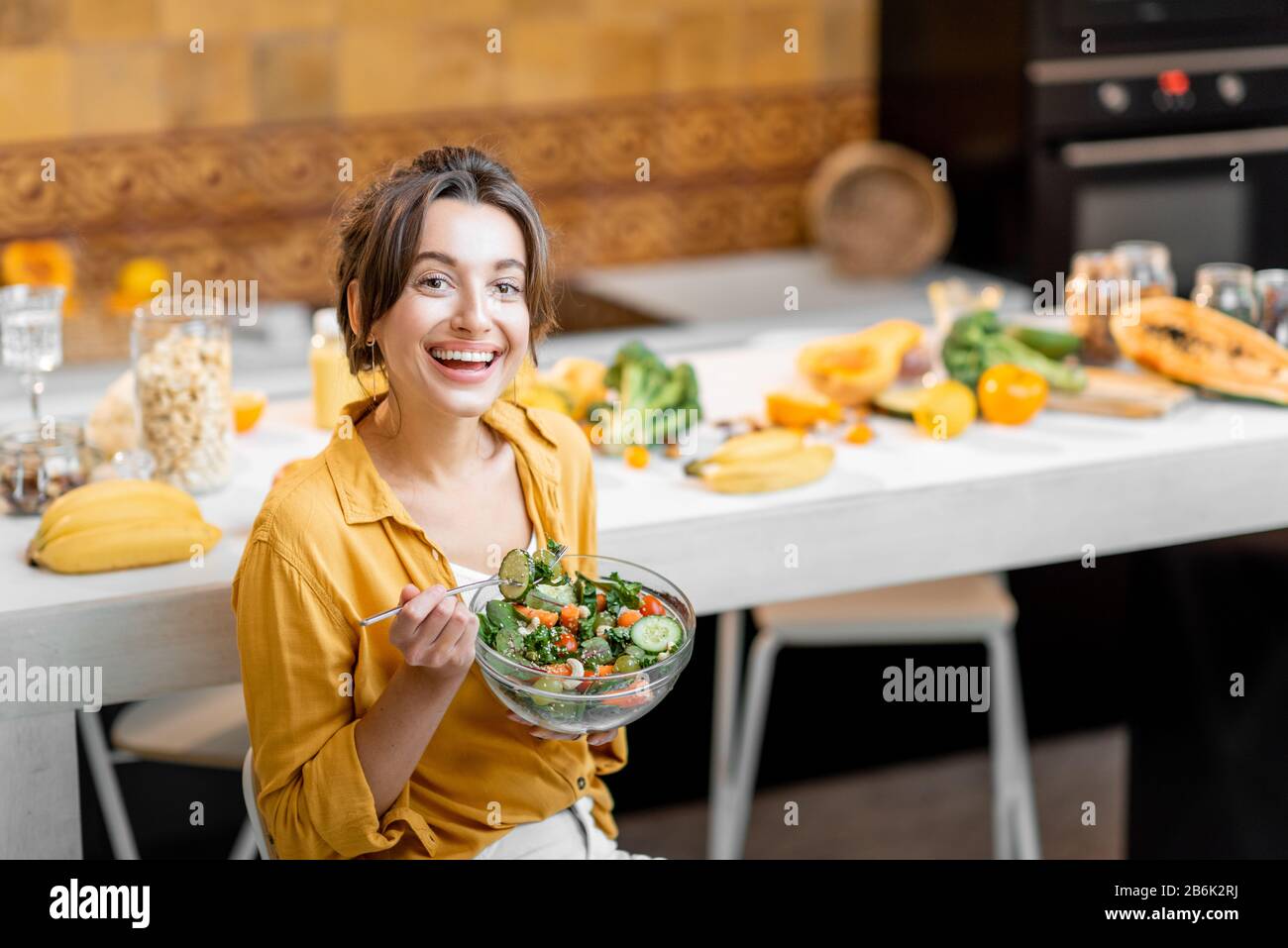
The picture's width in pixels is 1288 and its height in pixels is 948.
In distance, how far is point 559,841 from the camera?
1.73m

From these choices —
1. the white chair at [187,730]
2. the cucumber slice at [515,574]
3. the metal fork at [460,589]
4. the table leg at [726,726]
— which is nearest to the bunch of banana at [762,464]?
the metal fork at [460,589]

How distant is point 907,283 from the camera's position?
12.2 feet

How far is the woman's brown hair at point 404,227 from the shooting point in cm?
156

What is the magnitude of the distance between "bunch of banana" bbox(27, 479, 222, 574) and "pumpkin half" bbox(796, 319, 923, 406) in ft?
2.99

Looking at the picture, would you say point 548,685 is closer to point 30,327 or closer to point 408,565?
point 408,565

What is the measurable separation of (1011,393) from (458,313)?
2.95 ft

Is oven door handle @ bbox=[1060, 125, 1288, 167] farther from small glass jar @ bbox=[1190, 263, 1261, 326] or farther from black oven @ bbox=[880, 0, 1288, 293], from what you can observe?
small glass jar @ bbox=[1190, 263, 1261, 326]

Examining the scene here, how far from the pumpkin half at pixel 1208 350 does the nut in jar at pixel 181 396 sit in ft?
4.11

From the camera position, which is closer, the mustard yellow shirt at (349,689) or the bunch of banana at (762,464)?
the mustard yellow shirt at (349,689)

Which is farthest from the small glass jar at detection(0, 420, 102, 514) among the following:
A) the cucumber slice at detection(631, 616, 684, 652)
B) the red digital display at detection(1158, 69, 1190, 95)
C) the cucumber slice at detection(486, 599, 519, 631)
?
the red digital display at detection(1158, 69, 1190, 95)

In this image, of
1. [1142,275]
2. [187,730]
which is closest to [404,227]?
[187,730]

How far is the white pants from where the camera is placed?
1.71 metres

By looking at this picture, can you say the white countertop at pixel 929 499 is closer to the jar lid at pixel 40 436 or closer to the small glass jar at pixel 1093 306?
the jar lid at pixel 40 436
